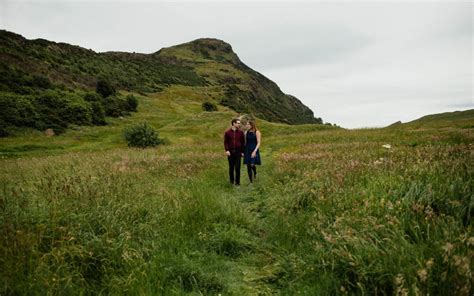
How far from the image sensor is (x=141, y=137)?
118 ft

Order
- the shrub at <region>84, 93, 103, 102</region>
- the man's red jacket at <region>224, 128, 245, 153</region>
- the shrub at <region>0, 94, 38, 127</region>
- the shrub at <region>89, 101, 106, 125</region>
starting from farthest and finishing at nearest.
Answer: the shrub at <region>84, 93, 103, 102</region>, the shrub at <region>89, 101, 106, 125</region>, the shrub at <region>0, 94, 38, 127</region>, the man's red jacket at <region>224, 128, 245, 153</region>

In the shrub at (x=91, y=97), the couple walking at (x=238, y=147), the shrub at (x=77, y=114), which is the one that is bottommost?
the couple walking at (x=238, y=147)

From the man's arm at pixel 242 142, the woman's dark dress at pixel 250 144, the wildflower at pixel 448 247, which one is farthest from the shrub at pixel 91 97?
the wildflower at pixel 448 247

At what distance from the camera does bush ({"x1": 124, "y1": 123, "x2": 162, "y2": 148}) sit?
35.8m

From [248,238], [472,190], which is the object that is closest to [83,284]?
[248,238]

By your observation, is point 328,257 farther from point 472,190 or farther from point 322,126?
point 322,126

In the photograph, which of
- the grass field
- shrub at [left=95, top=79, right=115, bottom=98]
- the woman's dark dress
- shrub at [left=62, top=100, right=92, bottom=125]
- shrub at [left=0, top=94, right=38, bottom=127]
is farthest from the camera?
shrub at [left=95, top=79, right=115, bottom=98]

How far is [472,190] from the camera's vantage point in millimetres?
4484

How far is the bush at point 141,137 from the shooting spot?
35.8 m

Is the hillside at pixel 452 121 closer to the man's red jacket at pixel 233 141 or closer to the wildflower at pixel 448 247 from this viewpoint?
the man's red jacket at pixel 233 141

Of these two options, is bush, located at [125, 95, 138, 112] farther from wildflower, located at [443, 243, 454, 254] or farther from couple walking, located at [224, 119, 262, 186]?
wildflower, located at [443, 243, 454, 254]

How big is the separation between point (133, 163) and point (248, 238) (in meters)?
10.8

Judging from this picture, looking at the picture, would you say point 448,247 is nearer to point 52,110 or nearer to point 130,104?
point 52,110

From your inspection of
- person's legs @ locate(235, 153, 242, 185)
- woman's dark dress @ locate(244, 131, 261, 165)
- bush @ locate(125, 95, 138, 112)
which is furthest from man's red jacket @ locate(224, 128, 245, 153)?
bush @ locate(125, 95, 138, 112)
